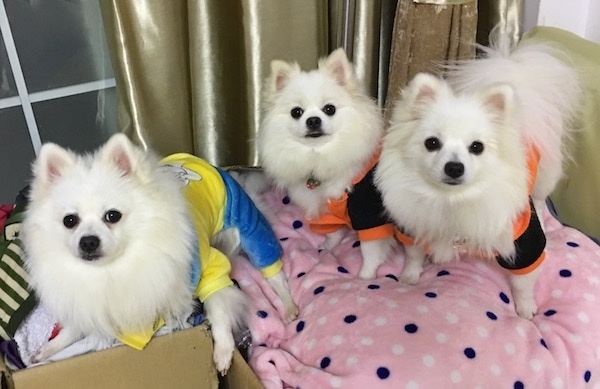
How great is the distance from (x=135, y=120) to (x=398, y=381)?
4.31 ft

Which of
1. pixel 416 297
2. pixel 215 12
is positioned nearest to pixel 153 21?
pixel 215 12

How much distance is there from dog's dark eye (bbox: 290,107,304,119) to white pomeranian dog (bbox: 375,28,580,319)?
295 mm

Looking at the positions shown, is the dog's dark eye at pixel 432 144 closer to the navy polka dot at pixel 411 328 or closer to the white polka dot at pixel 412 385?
the navy polka dot at pixel 411 328

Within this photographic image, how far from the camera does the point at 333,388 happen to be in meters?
1.50

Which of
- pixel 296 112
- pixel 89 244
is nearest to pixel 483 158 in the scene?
pixel 296 112

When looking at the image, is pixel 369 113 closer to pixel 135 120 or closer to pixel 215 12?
pixel 215 12

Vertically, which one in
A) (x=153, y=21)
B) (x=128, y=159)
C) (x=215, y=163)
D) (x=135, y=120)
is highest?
(x=153, y=21)

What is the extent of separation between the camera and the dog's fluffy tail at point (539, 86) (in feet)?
5.58

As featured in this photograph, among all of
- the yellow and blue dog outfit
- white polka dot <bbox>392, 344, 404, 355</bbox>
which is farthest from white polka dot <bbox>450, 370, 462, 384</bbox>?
the yellow and blue dog outfit

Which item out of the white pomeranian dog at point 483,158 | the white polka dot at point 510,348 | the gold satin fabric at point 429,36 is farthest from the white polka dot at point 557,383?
the gold satin fabric at point 429,36

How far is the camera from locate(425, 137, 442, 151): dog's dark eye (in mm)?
1595

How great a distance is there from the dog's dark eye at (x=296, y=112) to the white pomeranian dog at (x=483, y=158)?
0.97 ft

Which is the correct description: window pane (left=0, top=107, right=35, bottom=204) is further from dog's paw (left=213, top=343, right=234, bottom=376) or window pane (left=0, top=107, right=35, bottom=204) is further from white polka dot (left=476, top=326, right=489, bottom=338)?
white polka dot (left=476, top=326, right=489, bottom=338)

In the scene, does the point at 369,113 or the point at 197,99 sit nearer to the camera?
the point at 369,113
